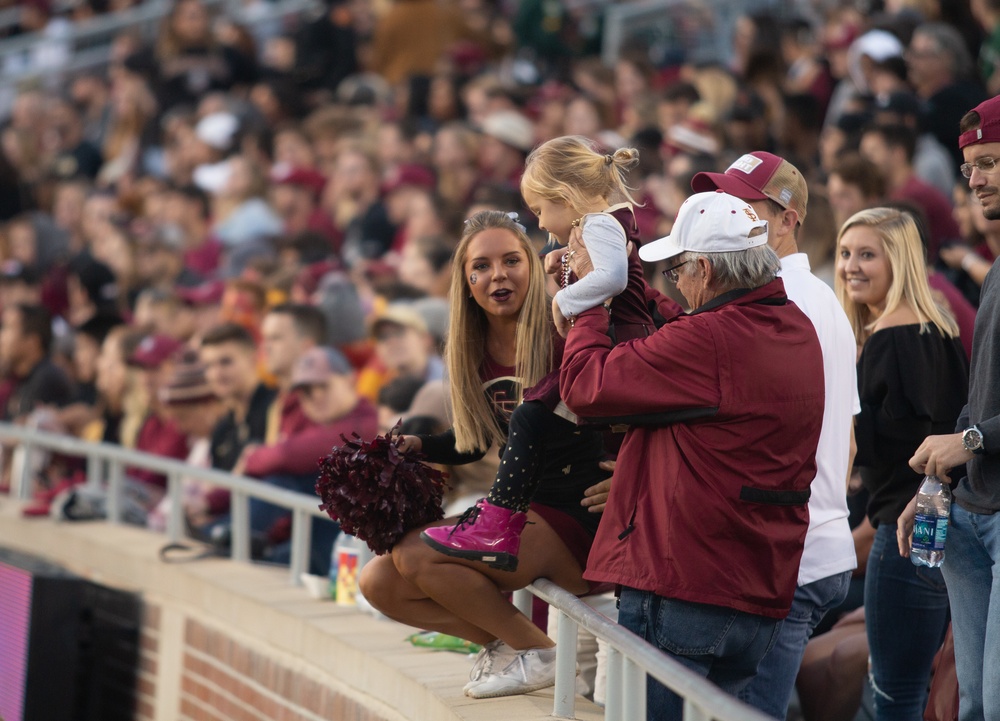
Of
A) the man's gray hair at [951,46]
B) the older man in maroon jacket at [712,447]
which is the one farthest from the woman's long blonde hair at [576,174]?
the man's gray hair at [951,46]

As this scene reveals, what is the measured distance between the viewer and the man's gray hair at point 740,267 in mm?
3369

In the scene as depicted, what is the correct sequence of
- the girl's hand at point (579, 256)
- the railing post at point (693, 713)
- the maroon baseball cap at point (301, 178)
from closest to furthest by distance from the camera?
the railing post at point (693, 713) < the girl's hand at point (579, 256) < the maroon baseball cap at point (301, 178)

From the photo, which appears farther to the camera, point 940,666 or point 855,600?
point 855,600

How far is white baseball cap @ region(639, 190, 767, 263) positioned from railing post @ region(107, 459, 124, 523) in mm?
4389

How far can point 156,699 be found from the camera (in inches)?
252

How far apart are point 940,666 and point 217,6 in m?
15.7

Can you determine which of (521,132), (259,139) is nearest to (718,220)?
(521,132)

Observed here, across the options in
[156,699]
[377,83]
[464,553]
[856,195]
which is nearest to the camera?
[464,553]

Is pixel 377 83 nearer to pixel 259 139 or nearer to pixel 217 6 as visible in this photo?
pixel 259 139

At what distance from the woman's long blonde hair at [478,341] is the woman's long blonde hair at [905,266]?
0.97m

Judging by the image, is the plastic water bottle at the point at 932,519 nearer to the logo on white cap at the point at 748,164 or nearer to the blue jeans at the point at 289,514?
the logo on white cap at the point at 748,164

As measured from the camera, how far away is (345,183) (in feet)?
36.5

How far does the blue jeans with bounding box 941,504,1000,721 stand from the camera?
355 centimetres

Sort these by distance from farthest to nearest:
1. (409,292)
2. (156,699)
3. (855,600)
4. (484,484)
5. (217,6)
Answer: (217,6), (409,292), (156,699), (484,484), (855,600)
